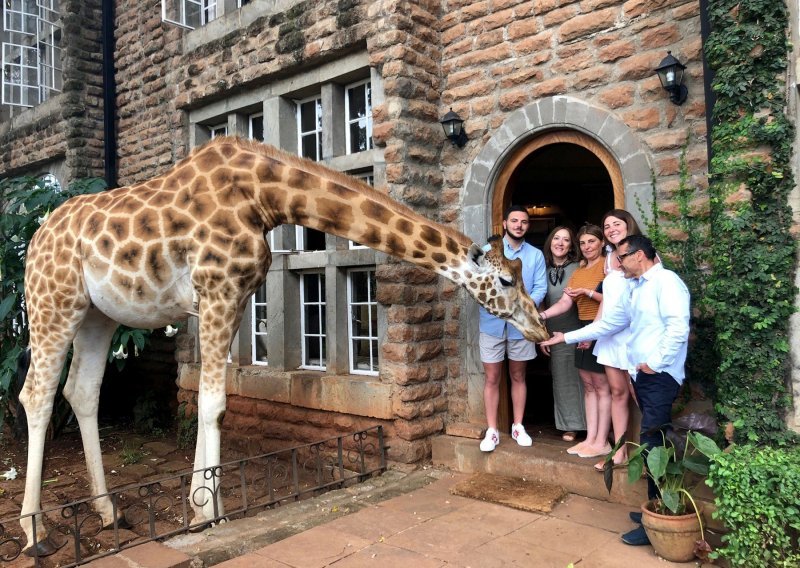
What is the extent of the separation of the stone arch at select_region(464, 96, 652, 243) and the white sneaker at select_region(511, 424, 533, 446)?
1.60 meters

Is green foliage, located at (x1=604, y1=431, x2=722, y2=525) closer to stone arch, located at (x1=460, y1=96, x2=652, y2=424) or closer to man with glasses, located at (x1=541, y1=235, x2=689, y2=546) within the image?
man with glasses, located at (x1=541, y1=235, x2=689, y2=546)

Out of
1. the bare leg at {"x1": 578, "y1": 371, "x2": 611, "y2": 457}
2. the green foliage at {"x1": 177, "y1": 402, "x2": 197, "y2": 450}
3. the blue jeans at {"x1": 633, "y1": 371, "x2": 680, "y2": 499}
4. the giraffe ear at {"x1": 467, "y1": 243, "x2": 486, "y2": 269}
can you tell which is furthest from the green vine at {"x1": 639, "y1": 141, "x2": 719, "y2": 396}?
the green foliage at {"x1": 177, "y1": 402, "x2": 197, "y2": 450}

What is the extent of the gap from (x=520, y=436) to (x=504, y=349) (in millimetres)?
717

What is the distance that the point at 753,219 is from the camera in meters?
3.56

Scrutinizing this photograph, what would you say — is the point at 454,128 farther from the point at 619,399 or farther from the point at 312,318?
the point at 619,399

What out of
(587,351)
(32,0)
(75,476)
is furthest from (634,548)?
(32,0)

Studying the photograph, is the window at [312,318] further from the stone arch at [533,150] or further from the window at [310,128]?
the stone arch at [533,150]

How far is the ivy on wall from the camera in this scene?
347cm

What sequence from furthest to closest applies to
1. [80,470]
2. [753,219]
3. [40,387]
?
[80,470], [40,387], [753,219]

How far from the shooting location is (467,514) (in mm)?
4184

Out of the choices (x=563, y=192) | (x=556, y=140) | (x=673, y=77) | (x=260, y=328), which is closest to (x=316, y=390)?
(x=260, y=328)

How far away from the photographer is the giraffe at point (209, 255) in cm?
422

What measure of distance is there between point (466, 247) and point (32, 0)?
33.3ft

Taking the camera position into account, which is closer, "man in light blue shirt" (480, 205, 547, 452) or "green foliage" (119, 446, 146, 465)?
"man in light blue shirt" (480, 205, 547, 452)
